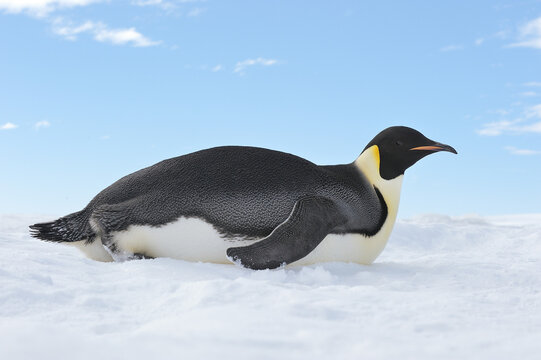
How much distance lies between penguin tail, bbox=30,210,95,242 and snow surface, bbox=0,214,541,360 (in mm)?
240

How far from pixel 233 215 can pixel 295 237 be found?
514 mm

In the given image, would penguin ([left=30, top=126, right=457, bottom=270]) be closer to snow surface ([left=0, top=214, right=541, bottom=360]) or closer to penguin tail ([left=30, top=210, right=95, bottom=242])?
penguin tail ([left=30, top=210, right=95, bottom=242])

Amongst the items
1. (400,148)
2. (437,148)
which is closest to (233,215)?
(400,148)

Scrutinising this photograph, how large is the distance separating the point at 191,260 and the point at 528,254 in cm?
370

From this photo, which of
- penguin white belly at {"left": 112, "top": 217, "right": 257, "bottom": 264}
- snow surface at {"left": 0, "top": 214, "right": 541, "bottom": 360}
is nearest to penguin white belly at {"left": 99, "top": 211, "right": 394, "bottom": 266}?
penguin white belly at {"left": 112, "top": 217, "right": 257, "bottom": 264}

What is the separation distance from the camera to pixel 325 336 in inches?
90.5

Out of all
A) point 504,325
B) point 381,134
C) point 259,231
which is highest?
point 381,134

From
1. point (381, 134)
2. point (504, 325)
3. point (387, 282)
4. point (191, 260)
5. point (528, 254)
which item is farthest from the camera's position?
point (528, 254)

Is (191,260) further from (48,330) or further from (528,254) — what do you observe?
(528,254)

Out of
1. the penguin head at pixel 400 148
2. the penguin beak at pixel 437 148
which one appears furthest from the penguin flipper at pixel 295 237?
the penguin beak at pixel 437 148

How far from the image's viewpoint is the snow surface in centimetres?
220

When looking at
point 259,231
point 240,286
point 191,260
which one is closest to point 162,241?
point 191,260

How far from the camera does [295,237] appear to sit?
13.2 feet

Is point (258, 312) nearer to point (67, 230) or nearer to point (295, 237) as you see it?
point (295, 237)
